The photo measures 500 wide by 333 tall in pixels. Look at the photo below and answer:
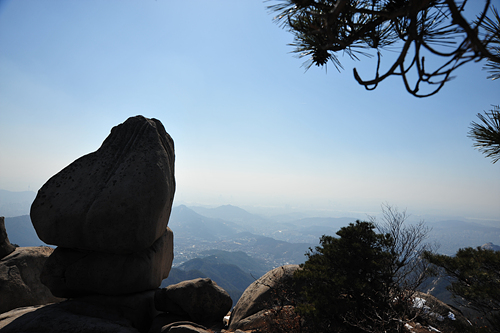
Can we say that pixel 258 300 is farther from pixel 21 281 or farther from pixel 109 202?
pixel 21 281

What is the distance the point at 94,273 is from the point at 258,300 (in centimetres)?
523

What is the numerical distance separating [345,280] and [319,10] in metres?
6.11

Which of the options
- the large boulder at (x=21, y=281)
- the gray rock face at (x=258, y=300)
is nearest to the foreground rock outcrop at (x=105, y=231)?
the large boulder at (x=21, y=281)

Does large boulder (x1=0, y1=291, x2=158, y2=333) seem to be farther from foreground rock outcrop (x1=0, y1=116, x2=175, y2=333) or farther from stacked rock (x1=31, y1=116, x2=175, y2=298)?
stacked rock (x1=31, y1=116, x2=175, y2=298)

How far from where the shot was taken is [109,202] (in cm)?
618

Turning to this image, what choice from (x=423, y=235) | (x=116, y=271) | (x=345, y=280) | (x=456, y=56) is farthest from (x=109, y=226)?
(x=423, y=235)

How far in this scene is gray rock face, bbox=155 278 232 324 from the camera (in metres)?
7.12

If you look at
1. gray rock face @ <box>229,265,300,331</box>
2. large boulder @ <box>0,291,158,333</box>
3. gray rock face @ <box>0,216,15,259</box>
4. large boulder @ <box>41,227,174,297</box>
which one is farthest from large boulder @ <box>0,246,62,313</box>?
gray rock face @ <box>229,265,300,331</box>

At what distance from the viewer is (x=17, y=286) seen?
784cm

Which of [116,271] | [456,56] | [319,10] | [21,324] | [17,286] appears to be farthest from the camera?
[17,286]

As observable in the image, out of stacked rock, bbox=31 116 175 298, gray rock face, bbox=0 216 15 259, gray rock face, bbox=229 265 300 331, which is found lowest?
gray rock face, bbox=229 265 300 331

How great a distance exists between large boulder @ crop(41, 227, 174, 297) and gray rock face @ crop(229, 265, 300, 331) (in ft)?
11.0

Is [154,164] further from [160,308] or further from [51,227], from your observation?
[160,308]

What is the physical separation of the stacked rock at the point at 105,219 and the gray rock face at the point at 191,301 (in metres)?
0.71
